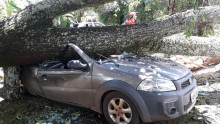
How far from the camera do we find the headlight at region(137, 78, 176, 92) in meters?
4.26

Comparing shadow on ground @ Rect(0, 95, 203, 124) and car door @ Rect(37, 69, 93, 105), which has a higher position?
car door @ Rect(37, 69, 93, 105)

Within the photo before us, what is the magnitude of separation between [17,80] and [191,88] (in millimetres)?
3643

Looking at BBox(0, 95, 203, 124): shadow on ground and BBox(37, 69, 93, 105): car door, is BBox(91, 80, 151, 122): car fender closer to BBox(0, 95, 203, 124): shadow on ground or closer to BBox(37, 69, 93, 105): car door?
BBox(37, 69, 93, 105): car door

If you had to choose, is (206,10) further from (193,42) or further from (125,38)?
(125,38)

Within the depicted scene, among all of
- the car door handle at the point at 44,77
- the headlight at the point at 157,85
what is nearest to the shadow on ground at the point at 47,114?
the car door handle at the point at 44,77

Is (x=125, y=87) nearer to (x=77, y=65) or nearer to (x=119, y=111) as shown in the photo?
(x=119, y=111)

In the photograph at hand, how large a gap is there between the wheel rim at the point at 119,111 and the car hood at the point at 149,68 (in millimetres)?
478

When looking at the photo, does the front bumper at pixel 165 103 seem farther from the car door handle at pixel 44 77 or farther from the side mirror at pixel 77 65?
the car door handle at pixel 44 77

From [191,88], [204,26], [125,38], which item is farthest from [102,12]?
[191,88]

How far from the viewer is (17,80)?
6.19m

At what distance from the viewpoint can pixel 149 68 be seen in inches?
184

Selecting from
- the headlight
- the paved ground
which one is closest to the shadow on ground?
the paved ground

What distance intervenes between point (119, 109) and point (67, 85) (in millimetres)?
1181

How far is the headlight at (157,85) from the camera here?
4.26 m
